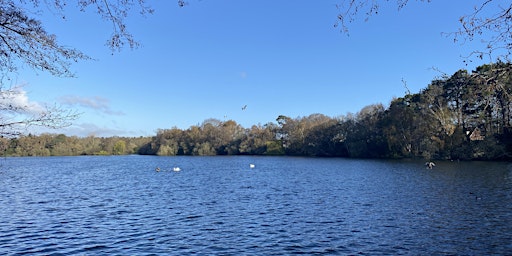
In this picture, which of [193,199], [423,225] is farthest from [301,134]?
[423,225]

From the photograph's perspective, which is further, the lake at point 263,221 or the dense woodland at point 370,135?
the dense woodland at point 370,135

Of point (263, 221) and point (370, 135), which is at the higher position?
point (370, 135)

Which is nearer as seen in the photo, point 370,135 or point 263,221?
point 263,221

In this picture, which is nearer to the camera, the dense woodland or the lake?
the lake

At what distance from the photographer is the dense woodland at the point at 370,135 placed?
56312 mm

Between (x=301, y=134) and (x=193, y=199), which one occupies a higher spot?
(x=301, y=134)

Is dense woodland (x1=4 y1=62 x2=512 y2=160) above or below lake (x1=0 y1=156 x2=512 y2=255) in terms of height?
above

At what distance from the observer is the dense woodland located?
56312 mm

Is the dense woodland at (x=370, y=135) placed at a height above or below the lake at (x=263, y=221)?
above

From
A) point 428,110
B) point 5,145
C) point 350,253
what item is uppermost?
point 428,110

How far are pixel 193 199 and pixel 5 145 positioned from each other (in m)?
18.8

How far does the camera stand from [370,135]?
8475 centimetres

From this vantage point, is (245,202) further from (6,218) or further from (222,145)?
(222,145)

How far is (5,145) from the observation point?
5.41m
